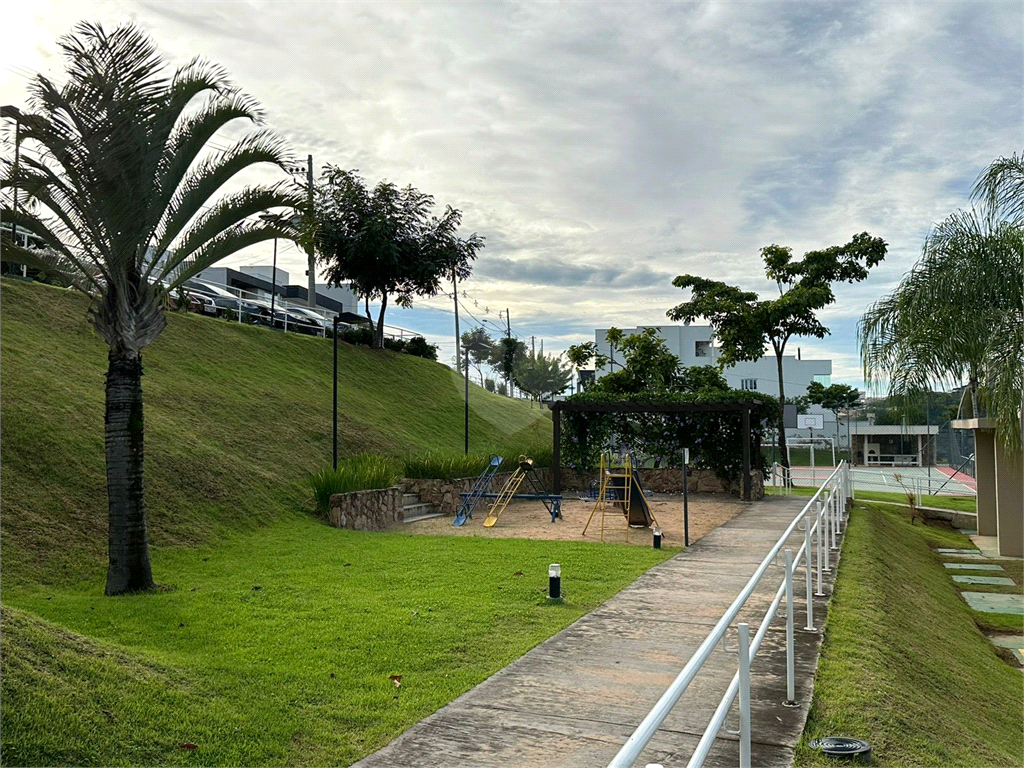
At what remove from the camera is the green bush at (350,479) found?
579 inches

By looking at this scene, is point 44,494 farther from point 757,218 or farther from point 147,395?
point 757,218

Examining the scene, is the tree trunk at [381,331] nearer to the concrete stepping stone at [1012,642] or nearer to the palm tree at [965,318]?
the palm tree at [965,318]

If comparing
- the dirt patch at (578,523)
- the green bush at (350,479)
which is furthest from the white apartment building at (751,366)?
the green bush at (350,479)

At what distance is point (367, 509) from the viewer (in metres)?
14.9

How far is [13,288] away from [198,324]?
5.56 meters

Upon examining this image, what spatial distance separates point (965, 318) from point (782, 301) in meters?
13.5

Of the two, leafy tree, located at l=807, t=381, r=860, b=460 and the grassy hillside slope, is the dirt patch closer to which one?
the grassy hillside slope

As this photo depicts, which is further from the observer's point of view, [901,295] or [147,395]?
[147,395]

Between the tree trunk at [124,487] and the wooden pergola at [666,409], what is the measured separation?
13397 mm

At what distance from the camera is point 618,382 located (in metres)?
28.3

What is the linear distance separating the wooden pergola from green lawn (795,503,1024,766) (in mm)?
7717

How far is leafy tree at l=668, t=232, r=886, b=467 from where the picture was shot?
26.4 meters

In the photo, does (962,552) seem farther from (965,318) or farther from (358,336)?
(358,336)

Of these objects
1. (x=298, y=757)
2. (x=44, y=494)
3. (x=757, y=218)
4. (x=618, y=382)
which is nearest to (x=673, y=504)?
(x=757, y=218)
